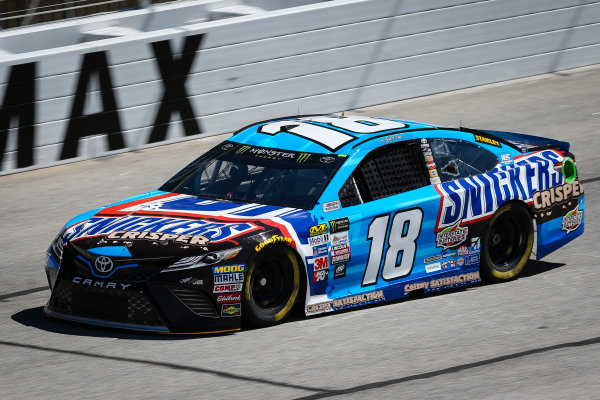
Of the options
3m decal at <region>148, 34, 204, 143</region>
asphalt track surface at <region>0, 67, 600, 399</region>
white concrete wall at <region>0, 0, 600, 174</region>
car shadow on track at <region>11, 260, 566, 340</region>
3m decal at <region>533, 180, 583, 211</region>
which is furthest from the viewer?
3m decal at <region>148, 34, 204, 143</region>

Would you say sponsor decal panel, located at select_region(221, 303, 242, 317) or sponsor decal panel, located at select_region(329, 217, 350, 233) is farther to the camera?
sponsor decal panel, located at select_region(329, 217, 350, 233)

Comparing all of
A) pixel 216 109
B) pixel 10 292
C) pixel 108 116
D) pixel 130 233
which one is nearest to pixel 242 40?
pixel 216 109

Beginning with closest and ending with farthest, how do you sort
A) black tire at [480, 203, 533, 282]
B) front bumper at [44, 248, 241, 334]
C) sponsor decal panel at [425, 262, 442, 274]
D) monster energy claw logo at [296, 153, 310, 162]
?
front bumper at [44, 248, 241, 334] < monster energy claw logo at [296, 153, 310, 162] < sponsor decal panel at [425, 262, 442, 274] < black tire at [480, 203, 533, 282]

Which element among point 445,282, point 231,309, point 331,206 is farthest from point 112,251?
point 445,282

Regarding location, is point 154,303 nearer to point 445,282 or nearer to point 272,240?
point 272,240

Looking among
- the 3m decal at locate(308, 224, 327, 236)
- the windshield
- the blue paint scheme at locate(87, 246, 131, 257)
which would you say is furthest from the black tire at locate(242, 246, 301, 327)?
the blue paint scheme at locate(87, 246, 131, 257)

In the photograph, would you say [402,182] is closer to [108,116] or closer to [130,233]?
[130,233]

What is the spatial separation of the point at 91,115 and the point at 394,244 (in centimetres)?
628

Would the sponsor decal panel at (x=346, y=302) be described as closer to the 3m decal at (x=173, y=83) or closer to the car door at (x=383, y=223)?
the car door at (x=383, y=223)

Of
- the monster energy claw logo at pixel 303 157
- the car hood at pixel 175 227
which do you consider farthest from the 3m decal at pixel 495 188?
the car hood at pixel 175 227

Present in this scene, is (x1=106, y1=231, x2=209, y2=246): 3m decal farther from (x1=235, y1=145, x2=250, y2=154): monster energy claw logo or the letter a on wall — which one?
the letter a on wall

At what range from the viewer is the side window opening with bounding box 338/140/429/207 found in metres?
7.74

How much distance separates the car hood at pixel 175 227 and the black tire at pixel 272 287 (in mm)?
160

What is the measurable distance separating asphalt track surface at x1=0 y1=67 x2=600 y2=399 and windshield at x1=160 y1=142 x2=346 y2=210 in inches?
36.1
